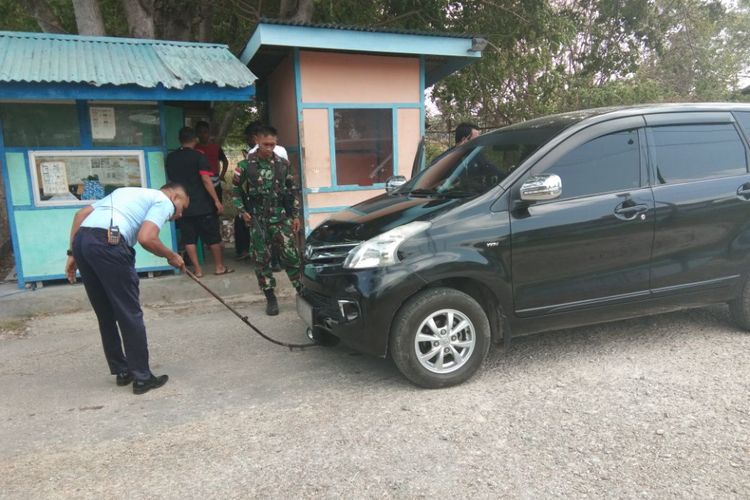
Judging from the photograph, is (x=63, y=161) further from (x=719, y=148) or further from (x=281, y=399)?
(x=719, y=148)

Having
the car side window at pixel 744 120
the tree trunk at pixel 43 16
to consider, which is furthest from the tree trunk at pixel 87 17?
the car side window at pixel 744 120

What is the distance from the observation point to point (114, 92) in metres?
5.29

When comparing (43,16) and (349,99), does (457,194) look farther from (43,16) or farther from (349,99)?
(43,16)

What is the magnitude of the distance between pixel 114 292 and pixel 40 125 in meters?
3.41

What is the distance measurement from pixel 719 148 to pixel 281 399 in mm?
3829

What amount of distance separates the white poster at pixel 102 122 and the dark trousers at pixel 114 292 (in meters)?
3.00

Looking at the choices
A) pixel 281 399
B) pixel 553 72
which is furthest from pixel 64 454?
pixel 553 72

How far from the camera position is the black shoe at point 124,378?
3773 millimetres

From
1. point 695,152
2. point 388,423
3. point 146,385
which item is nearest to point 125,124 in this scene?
point 146,385

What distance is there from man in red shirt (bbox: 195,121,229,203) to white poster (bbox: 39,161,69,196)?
1.92 m

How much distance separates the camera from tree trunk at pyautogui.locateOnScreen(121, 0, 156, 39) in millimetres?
7225

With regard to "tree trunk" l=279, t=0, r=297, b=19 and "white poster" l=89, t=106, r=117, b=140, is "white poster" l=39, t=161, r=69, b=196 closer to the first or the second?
"white poster" l=89, t=106, r=117, b=140

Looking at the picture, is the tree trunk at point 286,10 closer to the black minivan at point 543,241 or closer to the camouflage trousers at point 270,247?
the camouflage trousers at point 270,247

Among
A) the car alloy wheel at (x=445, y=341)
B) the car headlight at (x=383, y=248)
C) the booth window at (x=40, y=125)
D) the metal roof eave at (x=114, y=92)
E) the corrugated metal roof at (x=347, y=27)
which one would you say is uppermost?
the corrugated metal roof at (x=347, y=27)
